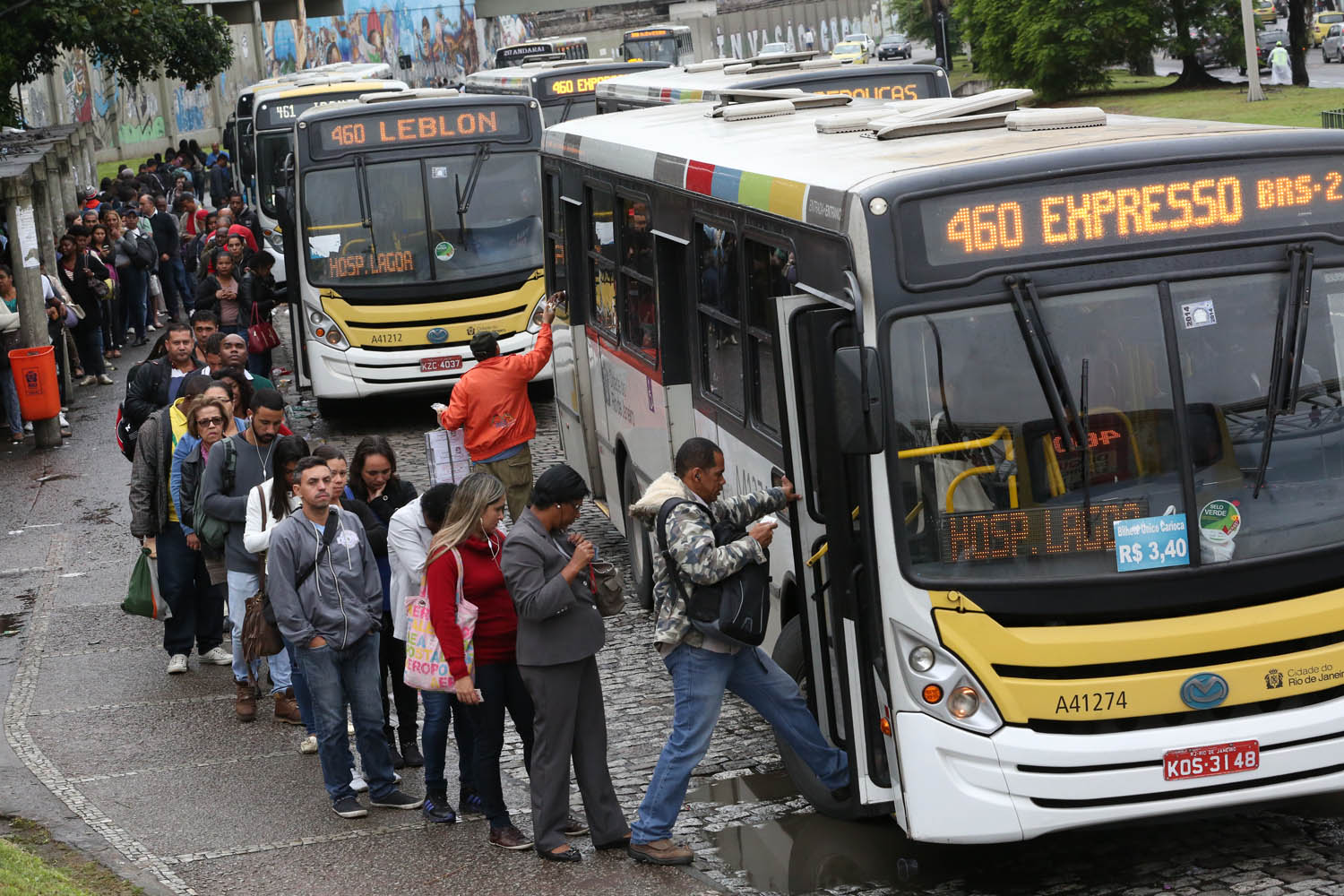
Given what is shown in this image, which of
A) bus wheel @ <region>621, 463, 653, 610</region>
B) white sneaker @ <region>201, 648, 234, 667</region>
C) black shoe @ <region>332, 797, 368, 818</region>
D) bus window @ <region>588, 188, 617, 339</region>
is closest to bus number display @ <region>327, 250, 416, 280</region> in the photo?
bus window @ <region>588, 188, 617, 339</region>

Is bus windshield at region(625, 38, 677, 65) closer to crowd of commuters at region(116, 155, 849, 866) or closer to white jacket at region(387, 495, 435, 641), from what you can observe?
crowd of commuters at region(116, 155, 849, 866)

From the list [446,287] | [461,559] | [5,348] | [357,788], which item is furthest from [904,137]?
[5,348]

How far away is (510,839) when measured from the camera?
7.30m

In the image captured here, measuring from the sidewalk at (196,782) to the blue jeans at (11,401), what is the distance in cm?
586

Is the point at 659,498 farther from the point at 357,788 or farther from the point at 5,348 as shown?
the point at 5,348

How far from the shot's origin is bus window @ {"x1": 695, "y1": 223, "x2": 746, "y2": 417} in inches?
326

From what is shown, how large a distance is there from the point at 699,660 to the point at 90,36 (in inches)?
969

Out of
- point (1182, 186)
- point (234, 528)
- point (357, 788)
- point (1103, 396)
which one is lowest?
point (357, 788)

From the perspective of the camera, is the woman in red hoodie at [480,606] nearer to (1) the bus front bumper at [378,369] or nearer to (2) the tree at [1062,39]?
(1) the bus front bumper at [378,369]

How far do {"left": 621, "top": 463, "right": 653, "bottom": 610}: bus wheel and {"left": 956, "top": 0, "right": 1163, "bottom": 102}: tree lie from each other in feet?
128

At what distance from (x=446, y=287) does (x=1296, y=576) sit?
1216 cm

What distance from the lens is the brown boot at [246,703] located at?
9453mm

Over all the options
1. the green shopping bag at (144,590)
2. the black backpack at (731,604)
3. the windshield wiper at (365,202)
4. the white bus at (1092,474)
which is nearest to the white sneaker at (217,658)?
the green shopping bag at (144,590)

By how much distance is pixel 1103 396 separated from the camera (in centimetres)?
600
